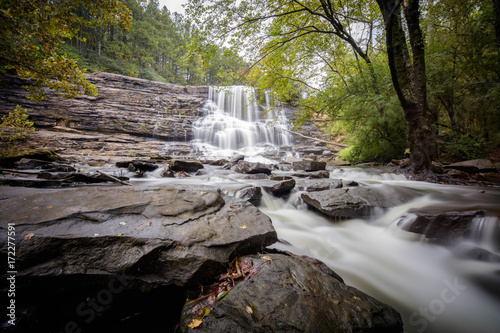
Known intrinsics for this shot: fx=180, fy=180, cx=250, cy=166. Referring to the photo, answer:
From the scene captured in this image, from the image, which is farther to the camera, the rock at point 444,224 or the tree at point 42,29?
the tree at point 42,29

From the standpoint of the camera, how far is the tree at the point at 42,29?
3.52m

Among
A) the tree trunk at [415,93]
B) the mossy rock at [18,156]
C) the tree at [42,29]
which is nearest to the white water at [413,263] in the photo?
the tree trunk at [415,93]

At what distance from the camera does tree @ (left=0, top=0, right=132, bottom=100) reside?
352 centimetres

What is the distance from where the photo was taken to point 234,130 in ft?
60.1

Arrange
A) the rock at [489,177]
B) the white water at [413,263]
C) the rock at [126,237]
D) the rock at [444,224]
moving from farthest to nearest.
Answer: the rock at [489,177] < the rock at [444,224] < the white water at [413,263] < the rock at [126,237]

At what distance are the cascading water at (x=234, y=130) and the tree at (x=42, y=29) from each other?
1054cm

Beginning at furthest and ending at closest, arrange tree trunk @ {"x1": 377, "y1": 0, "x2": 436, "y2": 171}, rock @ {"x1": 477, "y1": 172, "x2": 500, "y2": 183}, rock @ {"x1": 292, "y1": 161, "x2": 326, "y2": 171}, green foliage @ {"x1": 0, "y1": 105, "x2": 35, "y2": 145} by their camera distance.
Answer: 1. green foliage @ {"x1": 0, "y1": 105, "x2": 35, "y2": 145}
2. rock @ {"x1": 292, "y1": 161, "x2": 326, "y2": 171}
3. tree trunk @ {"x1": 377, "y1": 0, "x2": 436, "y2": 171}
4. rock @ {"x1": 477, "y1": 172, "x2": 500, "y2": 183}

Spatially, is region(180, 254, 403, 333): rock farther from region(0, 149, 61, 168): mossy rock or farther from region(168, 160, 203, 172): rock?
region(0, 149, 61, 168): mossy rock

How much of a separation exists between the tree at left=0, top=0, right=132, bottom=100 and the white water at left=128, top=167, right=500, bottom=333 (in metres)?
6.28

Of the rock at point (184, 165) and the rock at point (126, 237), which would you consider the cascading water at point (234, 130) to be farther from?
the rock at point (126, 237)

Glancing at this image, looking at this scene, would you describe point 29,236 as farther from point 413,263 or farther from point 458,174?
point 458,174

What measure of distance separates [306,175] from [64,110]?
19039 mm

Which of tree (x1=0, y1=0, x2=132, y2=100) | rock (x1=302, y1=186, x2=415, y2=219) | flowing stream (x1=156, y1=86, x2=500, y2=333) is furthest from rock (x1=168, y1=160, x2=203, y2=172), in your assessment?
rock (x1=302, y1=186, x2=415, y2=219)

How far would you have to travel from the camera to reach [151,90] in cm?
1927
